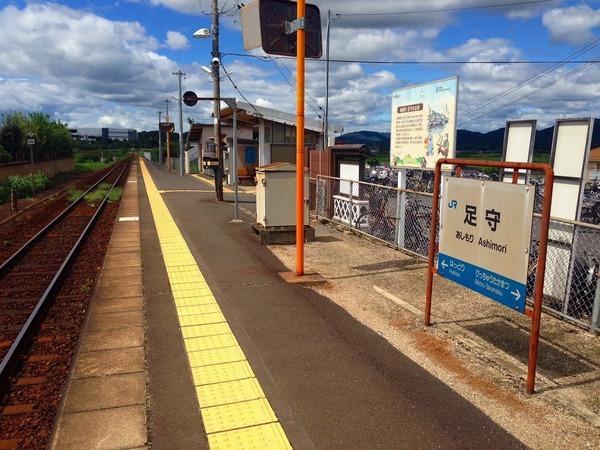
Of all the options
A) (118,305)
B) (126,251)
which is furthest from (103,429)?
(126,251)

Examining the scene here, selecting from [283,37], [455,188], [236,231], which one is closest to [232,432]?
[455,188]

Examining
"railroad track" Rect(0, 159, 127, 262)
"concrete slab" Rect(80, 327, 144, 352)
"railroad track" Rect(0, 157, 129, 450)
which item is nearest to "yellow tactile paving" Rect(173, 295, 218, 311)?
"concrete slab" Rect(80, 327, 144, 352)

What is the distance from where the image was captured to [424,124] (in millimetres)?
8828

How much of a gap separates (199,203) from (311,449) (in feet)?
52.7

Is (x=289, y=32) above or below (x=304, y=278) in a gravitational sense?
above

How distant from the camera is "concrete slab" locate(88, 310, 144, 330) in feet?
18.4

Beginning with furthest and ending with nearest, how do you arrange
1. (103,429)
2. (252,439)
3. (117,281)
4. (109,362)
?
(117,281)
(109,362)
(103,429)
(252,439)

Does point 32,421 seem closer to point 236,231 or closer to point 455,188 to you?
point 455,188

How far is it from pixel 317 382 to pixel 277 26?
489cm

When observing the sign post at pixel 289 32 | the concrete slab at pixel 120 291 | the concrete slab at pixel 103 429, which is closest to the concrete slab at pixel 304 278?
the sign post at pixel 289 32

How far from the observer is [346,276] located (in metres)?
7.72

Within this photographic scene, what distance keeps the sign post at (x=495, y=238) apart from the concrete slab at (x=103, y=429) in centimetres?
303

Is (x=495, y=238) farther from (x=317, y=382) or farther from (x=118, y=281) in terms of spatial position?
(x=118, y=281)

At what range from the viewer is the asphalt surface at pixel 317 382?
340 centimetres
